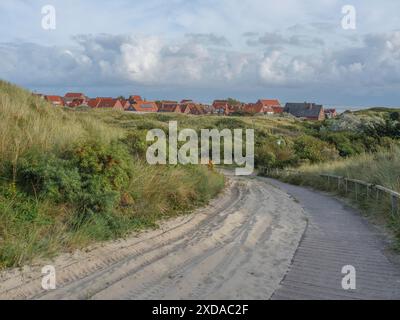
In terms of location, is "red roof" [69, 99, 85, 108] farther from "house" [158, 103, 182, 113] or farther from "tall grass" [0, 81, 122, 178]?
"tall grass" [0, 81, 122, 178]

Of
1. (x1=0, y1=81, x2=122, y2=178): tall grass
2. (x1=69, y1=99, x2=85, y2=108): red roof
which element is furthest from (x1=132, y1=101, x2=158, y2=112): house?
(x1=0, y1=81, x2=122, y2=178): tall grass

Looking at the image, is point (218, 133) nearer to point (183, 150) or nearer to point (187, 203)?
point (183, 150)

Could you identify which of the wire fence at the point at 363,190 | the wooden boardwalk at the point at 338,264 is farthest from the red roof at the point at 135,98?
the wooden boardwalk at the point at 338,264

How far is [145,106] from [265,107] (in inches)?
1455

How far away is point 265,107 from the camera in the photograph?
13500cm

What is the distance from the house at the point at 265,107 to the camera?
134 m

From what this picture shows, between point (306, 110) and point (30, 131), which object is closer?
point (30, 131)

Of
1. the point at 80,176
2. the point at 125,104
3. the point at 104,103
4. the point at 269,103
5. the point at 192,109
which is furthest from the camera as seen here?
the point at 269,103

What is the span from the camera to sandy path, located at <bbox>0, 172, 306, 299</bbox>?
19.6 feet

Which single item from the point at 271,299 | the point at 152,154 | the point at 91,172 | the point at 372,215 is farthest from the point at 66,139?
the point at 372,215

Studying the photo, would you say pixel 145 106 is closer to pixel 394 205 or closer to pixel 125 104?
pixel 125 104

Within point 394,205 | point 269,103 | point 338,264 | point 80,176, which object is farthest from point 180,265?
point 269,103

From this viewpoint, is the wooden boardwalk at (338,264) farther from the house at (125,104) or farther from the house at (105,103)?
the house at (125,104)
